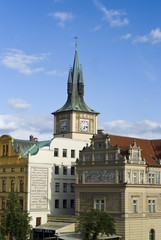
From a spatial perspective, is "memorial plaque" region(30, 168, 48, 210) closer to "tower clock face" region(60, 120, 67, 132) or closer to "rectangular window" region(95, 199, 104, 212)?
"rectangular window" region(95, 199, 104, 212)

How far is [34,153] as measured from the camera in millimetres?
73062

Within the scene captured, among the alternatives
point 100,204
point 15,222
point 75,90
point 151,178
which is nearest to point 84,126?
point 75,90

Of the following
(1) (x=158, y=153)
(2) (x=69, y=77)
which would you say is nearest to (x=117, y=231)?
(1) (x=158, y=153)

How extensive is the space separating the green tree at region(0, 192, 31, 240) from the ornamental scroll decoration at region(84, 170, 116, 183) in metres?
9.94

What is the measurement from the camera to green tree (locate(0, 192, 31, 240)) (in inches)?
2414

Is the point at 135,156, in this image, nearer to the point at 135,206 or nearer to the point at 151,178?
the point at 151,178

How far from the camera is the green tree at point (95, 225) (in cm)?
5753

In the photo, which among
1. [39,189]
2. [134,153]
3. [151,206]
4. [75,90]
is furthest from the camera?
[75,90]

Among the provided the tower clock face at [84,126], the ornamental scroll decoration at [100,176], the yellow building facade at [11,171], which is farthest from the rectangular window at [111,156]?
the tower clock face at [84,126]

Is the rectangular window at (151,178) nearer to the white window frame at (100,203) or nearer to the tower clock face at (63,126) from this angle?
the white window frame at (100,203)

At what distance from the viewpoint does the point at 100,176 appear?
64812 mm

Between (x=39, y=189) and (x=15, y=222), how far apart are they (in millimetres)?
10609

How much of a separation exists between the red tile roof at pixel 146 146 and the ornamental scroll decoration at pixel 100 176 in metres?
3.77

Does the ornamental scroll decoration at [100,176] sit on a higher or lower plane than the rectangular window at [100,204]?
higher
